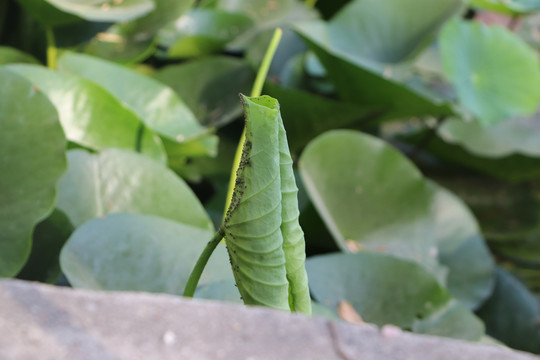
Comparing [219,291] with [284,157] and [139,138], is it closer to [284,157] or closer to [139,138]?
[284,157]

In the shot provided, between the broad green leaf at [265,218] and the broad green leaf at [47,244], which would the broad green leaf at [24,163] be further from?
the broad green leaf at [265,218]

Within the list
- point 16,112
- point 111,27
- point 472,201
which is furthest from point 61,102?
point 472,201

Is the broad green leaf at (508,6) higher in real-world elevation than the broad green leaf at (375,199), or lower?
higher

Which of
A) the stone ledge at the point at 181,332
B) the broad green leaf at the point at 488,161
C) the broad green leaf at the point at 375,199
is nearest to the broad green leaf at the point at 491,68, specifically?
the broad green leaf at the point at 488,161

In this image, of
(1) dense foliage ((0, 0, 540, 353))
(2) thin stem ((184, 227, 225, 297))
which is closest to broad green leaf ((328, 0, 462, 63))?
(1) dense foliage ((0, 0, 540, 353))

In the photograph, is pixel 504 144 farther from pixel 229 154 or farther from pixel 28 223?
pixel 28 223

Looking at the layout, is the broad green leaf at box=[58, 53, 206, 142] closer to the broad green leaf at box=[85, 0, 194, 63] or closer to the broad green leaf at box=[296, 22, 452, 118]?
the broad green leaf at box=[85, 0, 194, 63]
